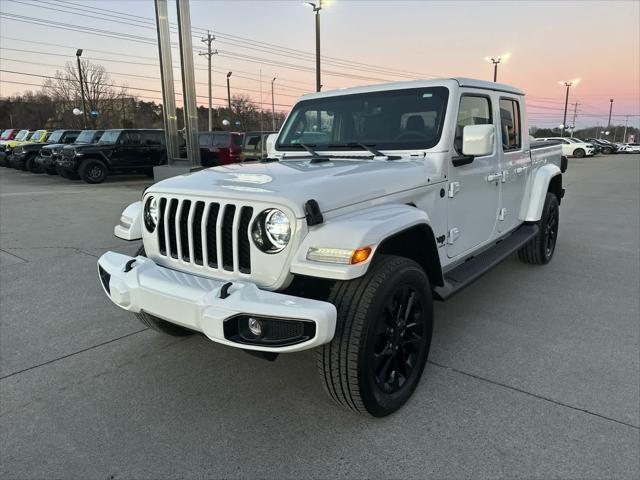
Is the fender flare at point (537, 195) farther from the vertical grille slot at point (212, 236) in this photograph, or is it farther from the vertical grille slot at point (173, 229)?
the vertical grille slot at point (173, 229)

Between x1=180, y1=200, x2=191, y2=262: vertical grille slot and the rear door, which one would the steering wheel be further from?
x1=180, y1=200, x2=191, y2=262: vertical grille slot

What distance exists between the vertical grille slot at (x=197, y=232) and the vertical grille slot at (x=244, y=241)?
31 centimetres

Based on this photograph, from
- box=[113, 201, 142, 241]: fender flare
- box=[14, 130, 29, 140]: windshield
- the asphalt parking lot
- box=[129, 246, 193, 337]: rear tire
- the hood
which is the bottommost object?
the asphalt parking lot

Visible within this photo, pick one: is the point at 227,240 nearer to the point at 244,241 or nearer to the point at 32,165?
the point at 244,241

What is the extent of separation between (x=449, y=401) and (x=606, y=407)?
0.90 metres

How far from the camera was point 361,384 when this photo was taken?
230cm

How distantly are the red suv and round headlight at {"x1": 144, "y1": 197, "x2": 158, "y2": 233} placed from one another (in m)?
12.7

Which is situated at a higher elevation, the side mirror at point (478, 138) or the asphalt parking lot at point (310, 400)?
the side mirror at point (478, 138)

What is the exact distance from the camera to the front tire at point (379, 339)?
2.25 meters

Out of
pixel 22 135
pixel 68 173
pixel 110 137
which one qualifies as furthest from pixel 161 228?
pixel 22 135

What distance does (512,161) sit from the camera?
4.40 metres

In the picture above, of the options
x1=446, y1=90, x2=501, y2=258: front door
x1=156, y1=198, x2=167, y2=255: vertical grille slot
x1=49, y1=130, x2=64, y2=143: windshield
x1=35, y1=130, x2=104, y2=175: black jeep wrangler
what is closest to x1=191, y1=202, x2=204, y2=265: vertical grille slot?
x1=156, y1=198, x2=167, y2=255: vertical grille slot

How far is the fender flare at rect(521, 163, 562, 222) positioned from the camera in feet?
16.2

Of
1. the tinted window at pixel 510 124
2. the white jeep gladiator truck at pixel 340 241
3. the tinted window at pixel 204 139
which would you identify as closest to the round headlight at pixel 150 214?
the white jeep gladiator truck at pixel 340 241
